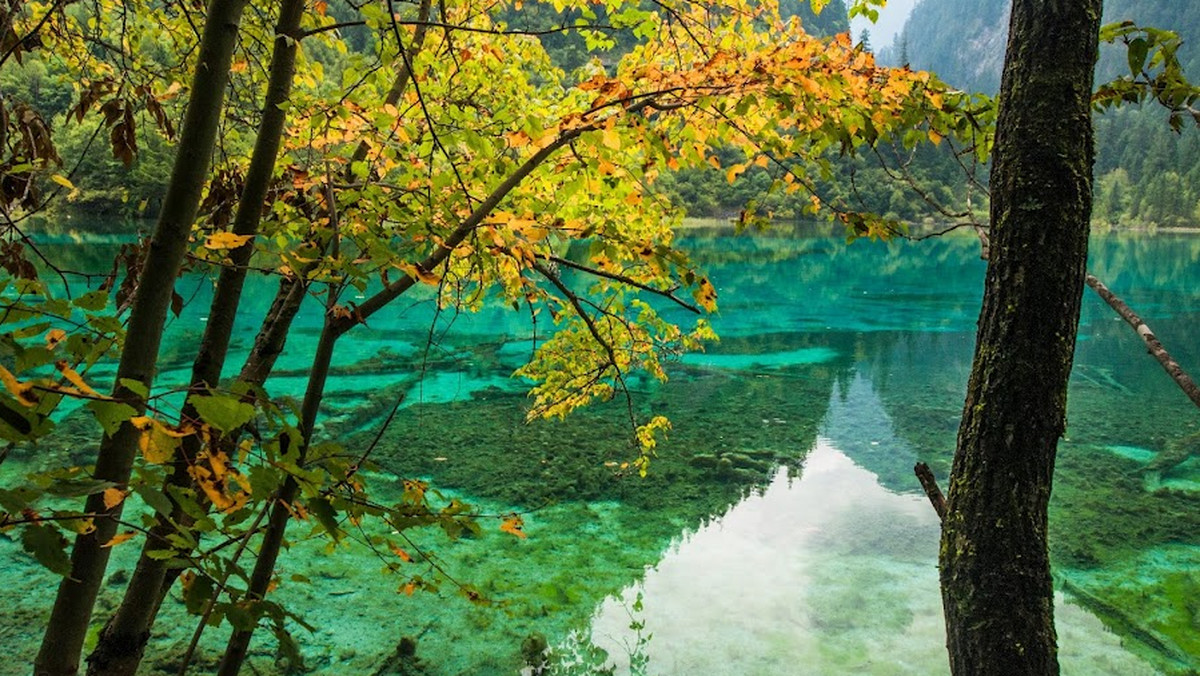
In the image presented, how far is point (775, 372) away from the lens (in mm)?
15734

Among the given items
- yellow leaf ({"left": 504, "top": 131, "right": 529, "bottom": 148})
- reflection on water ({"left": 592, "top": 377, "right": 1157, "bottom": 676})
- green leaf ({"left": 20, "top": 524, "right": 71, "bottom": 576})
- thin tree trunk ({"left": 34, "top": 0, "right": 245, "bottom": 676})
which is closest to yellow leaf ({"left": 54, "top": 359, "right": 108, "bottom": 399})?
green leaf ({"left": 20, "top": 524, "right": 71, "bottom": 576})

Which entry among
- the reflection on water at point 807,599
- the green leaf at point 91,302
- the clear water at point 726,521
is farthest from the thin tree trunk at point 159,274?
the reflection on water at point 807,599

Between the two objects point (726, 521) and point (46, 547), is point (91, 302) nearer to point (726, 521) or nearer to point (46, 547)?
point (46, 547)

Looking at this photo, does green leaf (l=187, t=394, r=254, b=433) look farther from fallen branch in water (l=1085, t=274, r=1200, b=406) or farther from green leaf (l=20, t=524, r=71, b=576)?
fallen branch in water (l=1085, t=274, r=1200, b=406)

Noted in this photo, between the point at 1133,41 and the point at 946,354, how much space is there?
17389 mm

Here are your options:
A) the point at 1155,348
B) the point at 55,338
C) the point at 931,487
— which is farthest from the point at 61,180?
the point at 1155,348

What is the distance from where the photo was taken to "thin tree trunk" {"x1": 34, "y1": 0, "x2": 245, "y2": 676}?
1.36 m

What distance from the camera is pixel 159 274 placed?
1384 millimetres

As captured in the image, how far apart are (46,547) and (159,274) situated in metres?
0.61

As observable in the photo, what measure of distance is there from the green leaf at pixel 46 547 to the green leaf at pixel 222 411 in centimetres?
21

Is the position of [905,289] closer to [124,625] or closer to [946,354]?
[946,354]

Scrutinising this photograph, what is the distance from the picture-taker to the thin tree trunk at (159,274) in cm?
136

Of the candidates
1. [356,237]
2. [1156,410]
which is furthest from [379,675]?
[1156,410]

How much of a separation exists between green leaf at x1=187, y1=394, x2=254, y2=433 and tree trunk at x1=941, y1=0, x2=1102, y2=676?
1.83 meters
